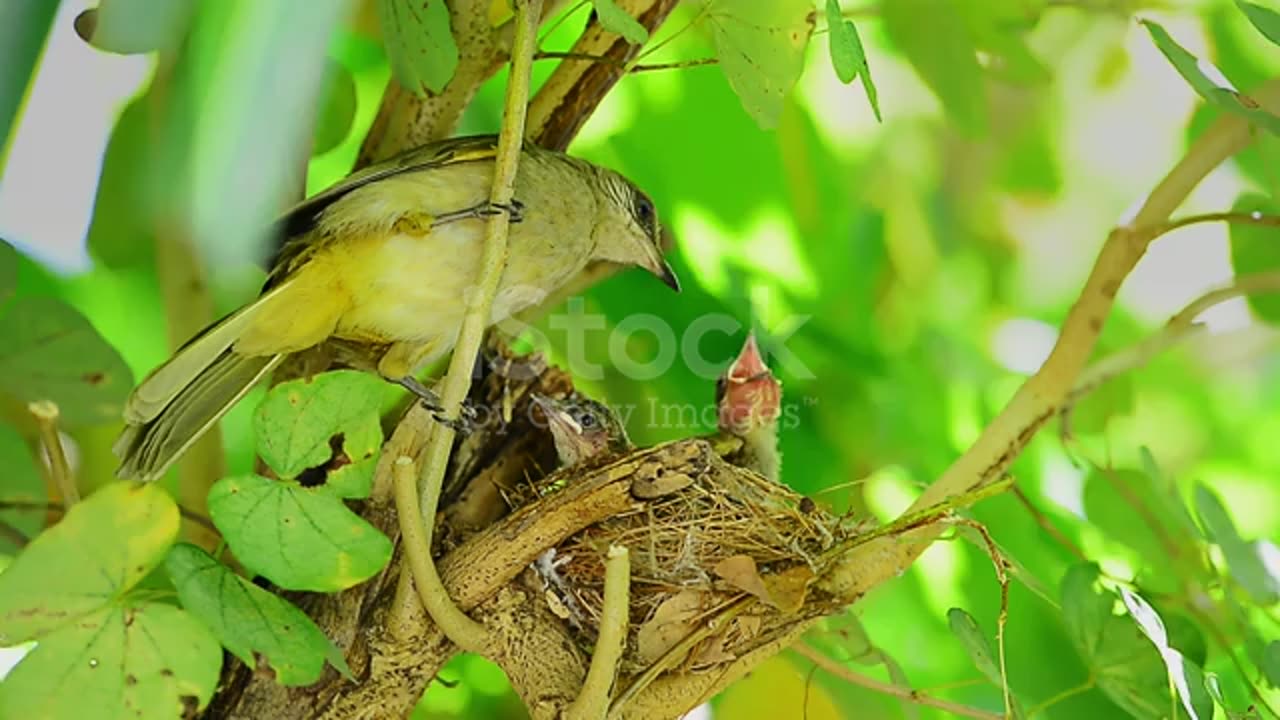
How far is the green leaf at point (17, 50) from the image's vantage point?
82 centimetres

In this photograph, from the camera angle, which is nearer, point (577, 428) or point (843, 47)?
point (843, 47)

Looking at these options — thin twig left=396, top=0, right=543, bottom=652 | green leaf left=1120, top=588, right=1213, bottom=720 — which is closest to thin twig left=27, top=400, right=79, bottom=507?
thin twig left=396, top=0, right=543, bottom=652

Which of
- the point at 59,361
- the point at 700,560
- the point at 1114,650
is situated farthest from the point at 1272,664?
the point at 59,361

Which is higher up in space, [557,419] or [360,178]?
[360,178]

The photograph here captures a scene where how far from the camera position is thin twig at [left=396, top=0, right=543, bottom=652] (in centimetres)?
133

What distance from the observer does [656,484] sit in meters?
1.49

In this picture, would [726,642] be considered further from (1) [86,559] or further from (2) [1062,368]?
(1) [86,559]

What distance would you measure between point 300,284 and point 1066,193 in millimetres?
2007

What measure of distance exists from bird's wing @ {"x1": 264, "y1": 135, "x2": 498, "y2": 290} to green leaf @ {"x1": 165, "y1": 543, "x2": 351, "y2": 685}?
1.85ft

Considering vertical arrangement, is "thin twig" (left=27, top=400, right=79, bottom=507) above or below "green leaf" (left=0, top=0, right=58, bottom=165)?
below

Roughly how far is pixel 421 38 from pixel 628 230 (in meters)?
0.66

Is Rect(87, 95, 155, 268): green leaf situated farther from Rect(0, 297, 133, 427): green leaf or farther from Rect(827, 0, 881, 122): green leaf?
Rect(827, 0, 881, 122): green leaf

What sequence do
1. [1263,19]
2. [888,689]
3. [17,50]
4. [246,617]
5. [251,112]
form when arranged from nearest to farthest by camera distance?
1. [251,112]
2. [17,50]
3. [246,617]
4. [1263,19]
5. [888,689]

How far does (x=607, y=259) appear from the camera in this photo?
82.4 inches
